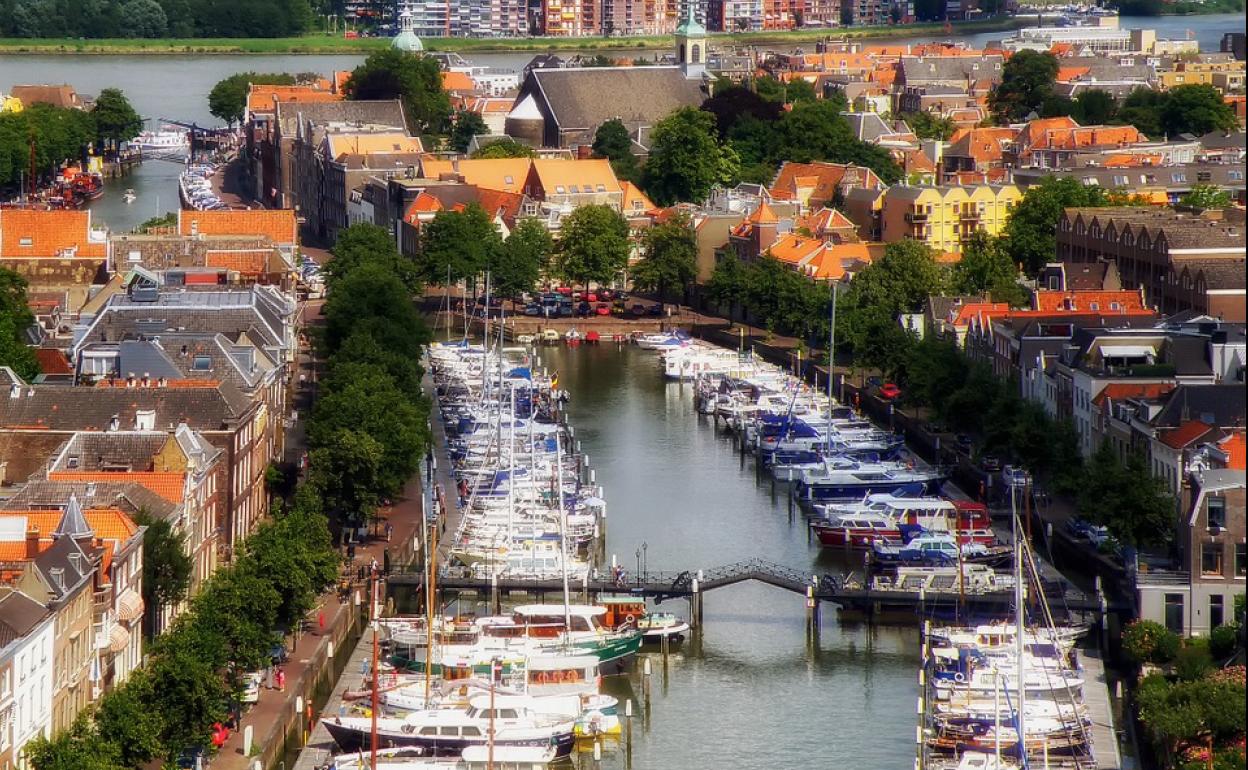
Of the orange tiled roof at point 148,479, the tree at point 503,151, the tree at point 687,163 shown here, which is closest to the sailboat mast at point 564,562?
the orange tiled roof at point 148,479

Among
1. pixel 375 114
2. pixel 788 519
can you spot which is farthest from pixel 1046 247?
A: pixel 375 114

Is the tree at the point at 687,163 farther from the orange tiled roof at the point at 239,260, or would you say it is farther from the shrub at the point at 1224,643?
the shrub at the point at 1224,643

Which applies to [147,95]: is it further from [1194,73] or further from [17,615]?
[17,615]

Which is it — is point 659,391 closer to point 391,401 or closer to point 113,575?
point 391,401

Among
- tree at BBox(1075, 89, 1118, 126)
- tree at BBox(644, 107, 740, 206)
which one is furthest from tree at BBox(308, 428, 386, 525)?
tree at BBox(1075, 89, 1118, 126)

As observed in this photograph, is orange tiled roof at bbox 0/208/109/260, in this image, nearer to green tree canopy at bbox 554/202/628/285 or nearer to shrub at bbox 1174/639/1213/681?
green tree canopy at bbox 554/202/628/285

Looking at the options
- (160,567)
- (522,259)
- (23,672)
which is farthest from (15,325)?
(23,672)
